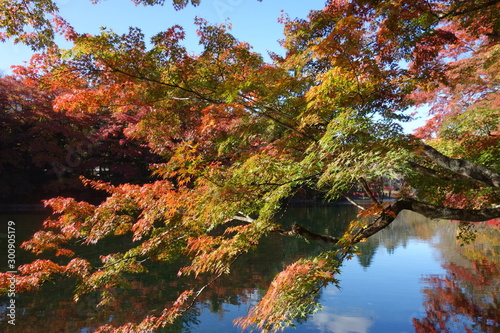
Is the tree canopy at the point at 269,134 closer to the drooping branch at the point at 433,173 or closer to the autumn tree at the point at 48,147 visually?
the drooping branch at the point at 433,173

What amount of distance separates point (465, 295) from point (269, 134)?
4.52 meters

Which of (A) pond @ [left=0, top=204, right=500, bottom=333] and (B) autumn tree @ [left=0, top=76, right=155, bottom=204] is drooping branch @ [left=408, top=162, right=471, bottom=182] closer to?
(A) pond @ [left=0, top=204, right=500, bottom=333]

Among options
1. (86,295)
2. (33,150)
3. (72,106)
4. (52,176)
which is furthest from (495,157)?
(52,176)

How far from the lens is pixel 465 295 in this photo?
5602 mm

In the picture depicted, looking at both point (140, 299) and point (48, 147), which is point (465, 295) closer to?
point (140, 299)

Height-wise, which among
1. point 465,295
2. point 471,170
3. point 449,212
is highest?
point 471,170

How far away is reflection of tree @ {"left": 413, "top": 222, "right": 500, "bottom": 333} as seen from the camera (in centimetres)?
462

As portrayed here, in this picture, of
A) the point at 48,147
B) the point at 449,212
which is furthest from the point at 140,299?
the point at 48,147

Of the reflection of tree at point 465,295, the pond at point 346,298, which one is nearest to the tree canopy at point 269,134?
the pond at point 346,298

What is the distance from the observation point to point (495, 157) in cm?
400

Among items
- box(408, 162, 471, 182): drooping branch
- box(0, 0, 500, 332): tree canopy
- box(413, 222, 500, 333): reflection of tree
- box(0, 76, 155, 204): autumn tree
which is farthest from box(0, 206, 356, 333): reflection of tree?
box(0, 76, 155, 204): autumn tree

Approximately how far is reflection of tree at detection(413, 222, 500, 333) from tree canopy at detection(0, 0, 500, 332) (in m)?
1.81

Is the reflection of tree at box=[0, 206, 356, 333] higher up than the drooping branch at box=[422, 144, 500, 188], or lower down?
lower down

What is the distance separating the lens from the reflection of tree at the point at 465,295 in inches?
182
